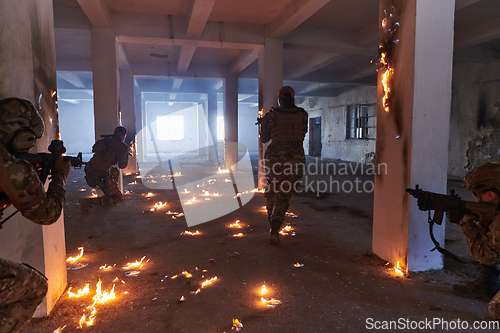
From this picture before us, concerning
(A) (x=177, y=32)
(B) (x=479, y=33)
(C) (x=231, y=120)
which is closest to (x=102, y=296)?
(A) (x=177, y=32)

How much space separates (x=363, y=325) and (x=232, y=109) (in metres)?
10.3

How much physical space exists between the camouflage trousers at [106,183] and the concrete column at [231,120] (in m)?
6.07

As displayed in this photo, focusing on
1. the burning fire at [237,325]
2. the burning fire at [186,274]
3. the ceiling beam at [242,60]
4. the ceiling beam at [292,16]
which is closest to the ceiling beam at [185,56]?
the ceiling beam at [242,60]

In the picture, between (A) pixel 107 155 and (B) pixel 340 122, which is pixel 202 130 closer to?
(B) pixel 340 122

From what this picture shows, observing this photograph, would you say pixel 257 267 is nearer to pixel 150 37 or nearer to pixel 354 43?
pixel 150 37

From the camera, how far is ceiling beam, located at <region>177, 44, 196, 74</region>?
305 inches

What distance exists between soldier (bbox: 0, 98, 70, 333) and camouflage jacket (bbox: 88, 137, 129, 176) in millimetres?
4149

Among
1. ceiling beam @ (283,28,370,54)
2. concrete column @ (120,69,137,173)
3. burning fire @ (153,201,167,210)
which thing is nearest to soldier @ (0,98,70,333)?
burning fire @ (153,201,167,210)

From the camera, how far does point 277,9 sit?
616 centimetres

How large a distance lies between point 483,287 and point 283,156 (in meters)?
2.35

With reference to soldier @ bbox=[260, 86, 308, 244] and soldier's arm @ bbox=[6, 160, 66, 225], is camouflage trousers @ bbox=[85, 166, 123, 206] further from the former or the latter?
soldier's arm @ bbox=[6, 160, 66, 225]

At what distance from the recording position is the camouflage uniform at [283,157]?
380cm

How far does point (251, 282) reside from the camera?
2.71m

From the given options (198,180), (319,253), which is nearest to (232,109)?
(198,180)
